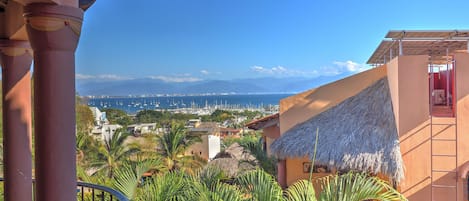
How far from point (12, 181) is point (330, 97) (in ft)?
30.4

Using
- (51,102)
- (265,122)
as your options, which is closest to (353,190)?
(51,102)

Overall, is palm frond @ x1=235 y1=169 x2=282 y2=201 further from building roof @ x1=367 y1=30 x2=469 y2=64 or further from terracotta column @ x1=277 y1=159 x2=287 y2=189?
terracotta column @ x1=277 y1=159 x2=287 y2=189

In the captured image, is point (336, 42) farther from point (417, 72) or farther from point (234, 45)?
point (417, 72)

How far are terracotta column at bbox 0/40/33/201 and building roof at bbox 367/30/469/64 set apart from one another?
768cm

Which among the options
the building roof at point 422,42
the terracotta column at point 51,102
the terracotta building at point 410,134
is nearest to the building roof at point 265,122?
the terracotta building at point 410,134

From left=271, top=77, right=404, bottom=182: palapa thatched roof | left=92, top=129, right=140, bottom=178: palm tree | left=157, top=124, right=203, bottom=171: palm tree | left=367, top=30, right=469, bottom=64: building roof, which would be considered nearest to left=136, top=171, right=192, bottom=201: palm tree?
left=271, top=77, right=404, bottom=182: palapa thatched roof

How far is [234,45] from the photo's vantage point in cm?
10000

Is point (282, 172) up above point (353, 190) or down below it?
below

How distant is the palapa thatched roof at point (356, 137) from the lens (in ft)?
28.3

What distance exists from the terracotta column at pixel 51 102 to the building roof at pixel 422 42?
26.3ft

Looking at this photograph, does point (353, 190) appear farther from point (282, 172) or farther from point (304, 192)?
point (282, 172)

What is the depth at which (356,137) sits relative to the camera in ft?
30.9

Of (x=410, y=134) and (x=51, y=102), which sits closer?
(x=51, y=102)

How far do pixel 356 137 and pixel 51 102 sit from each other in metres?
8.44
